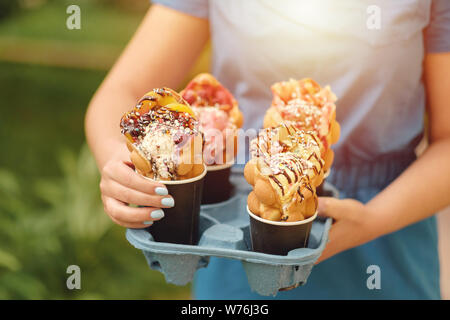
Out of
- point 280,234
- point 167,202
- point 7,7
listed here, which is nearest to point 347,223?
point 280,234

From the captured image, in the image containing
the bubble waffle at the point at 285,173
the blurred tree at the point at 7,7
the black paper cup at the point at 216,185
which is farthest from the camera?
the blurred tree at the point at 7,7

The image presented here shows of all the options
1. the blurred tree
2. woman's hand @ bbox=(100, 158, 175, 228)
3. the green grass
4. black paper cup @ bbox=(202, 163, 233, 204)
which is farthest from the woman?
the blurred tree

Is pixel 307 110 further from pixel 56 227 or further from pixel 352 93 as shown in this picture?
pixel 56 227

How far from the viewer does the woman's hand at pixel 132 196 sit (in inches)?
40.0

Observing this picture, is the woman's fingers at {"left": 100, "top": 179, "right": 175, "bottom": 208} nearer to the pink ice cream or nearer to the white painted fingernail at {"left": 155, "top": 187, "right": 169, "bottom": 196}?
the white painted fingernail at {"left": 155, "top": 187, "right": 169, "bottom": 196}

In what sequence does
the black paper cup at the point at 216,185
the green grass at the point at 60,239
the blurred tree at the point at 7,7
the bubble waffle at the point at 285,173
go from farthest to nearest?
1. the blurred tree at the point at 7,7
2. the green grass at the point at 60,239
3. the black paper cup at the point at 216,185
4. the bubble waffle at the point at 285,173

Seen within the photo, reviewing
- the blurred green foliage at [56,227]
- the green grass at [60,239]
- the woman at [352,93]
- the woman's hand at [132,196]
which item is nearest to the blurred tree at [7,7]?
the blurred green foliage at [56,227]

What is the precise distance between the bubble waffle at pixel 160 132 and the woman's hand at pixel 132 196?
0.04 meters

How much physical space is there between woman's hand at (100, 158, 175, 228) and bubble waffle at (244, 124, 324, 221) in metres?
0.20

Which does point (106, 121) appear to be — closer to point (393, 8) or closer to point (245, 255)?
point (245, 255)

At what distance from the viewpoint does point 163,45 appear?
4.71 feet

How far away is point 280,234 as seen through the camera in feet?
3.37

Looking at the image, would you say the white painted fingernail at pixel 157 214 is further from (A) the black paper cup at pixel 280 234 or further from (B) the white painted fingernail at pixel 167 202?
(A) the black paper cup at pixel 280 234
